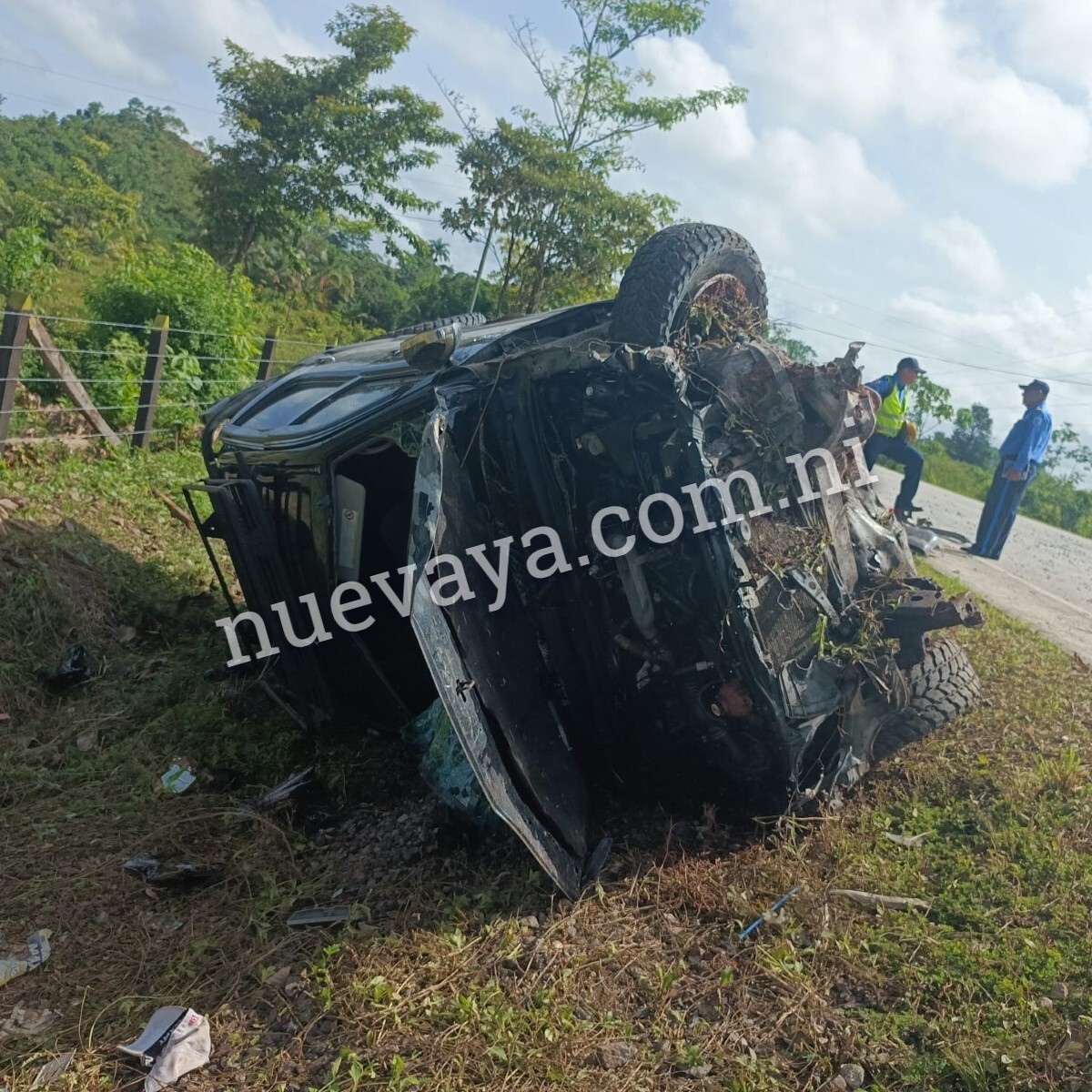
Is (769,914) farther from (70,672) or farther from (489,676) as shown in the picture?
(70,672)

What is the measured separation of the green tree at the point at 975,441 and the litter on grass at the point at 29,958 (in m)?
26.0

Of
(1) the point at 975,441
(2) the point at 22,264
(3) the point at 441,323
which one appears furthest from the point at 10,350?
(1) the point at 975,441

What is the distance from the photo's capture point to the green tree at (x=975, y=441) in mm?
25078

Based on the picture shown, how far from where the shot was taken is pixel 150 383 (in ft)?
22.5

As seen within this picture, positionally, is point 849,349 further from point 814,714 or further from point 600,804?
point 600,804

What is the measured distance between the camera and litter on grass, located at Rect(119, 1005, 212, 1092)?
2080 mm

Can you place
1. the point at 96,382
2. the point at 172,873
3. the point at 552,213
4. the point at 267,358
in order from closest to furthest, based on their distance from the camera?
the point at 172,873 → the point at 96,382 → the point at 267,358 → the point at 552,213

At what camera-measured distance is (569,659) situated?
291 centimetres

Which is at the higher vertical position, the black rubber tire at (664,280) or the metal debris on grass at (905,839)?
the black rubber tire at (664,280)

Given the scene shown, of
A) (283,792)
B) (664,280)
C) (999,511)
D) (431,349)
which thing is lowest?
(283,792)

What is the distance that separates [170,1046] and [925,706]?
9.24 feet

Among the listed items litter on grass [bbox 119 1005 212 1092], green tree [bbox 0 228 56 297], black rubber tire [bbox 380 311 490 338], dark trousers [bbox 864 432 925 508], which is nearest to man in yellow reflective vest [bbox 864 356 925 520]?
dark trousers [bbox 864 432 925 508]

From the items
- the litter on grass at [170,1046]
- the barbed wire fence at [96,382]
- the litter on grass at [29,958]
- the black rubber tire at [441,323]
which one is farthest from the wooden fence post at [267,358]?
the litter on grass at [170,1046]

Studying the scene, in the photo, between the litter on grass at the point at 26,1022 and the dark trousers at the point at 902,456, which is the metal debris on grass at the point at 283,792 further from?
the dark trousers at the point at 902,456
